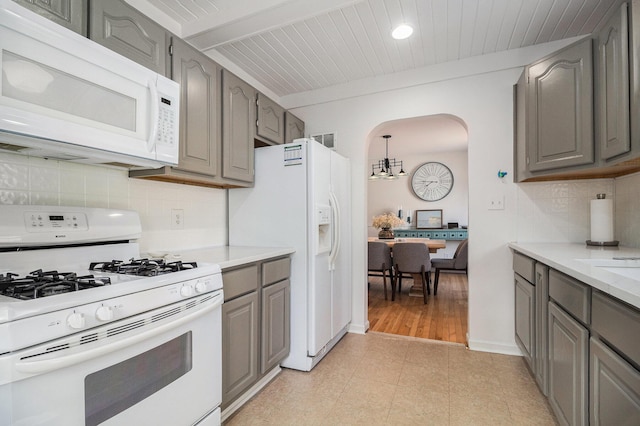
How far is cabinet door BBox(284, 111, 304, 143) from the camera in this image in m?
2.98

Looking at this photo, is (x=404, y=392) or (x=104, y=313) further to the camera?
(x=404, y=392)

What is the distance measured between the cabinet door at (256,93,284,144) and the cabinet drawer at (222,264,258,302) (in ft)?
3.80

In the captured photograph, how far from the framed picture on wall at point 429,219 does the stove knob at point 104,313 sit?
21.0 feet

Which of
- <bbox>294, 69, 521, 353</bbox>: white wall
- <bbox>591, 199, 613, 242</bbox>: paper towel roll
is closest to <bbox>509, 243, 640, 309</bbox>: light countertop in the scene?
<bbox>591, 199, 613, 242</bbox>: paper towel roll

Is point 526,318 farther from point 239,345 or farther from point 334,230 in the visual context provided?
point 239,345

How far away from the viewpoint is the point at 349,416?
1809 mm

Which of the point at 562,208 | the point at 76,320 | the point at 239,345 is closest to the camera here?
the point at 76,320

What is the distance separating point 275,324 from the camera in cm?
219

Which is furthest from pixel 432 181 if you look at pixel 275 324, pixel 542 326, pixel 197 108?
pixel 197 108

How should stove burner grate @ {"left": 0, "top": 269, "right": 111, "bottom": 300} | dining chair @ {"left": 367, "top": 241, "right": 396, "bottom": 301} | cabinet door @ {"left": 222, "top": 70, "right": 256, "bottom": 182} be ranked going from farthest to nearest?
dining chair @ {"left": 367, "top": 241, "right": 396, "bottom": 301} < cabinet door @ {"left": 222, "top": 70, "right": 256, "bottom": 182} < stove burner grate @ {"left": 0, "top": 269, "right": 111, "bottom": 300}

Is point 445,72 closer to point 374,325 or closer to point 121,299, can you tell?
point 374,325

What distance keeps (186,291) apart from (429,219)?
20.1ft

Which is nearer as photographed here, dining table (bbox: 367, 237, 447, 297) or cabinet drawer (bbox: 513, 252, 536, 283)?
cabinet drawer (bbox: 513, 252, 536, 283)

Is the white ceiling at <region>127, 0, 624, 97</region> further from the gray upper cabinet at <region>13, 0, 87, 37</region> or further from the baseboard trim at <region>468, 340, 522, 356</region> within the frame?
the baseboard trim at <region>468, 340, 522, 356</region>
